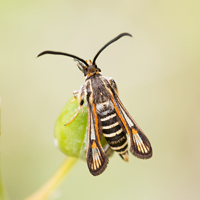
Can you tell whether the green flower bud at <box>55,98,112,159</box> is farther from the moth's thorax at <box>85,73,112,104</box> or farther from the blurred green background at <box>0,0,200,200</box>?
the blurred green background at <box>0,0,200,200</box>

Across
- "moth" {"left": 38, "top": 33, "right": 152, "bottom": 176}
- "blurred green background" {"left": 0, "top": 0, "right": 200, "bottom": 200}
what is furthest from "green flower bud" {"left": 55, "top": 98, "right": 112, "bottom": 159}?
"blurred green background" {"left": 0, "top": 0, "right": 200, "bottom": 200}

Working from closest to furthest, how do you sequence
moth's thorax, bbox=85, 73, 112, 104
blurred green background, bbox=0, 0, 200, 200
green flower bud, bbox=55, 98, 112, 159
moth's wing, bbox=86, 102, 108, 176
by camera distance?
1. moth's wing, bbox=86, 102, 108, 176
2. green flower bud, bbox=55, 98, 112, 159
3. moth's thorax, bbox=85, 73, 112, 104
4. blurred green background, bbox=0, 0, 200, 200

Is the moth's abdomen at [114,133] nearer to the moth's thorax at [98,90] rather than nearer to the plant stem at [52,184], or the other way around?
the moth's thorax at [98,90]

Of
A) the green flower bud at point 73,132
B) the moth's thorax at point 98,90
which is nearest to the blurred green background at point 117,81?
the green flower bud at point 73,132

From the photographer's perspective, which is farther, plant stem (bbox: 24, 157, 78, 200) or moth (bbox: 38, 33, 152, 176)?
plant stem (bbox: 24, 157, 78, 200)
